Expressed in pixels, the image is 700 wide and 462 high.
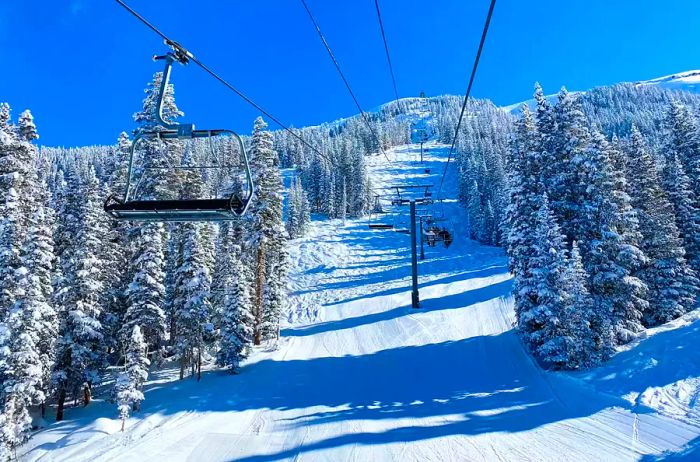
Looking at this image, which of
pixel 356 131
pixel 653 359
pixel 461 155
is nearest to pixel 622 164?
pixel 653 359

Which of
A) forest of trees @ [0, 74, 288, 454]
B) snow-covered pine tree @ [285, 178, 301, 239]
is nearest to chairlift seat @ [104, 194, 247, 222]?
forest of trees @ [0, 74, 288, 454]

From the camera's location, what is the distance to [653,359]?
1670 cm

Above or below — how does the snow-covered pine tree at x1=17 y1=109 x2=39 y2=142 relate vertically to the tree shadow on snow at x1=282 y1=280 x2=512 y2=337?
above

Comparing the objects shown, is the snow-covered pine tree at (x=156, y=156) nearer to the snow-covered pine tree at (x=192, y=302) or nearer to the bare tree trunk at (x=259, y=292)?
the snow-covered pine tree at (x=192, y=302)

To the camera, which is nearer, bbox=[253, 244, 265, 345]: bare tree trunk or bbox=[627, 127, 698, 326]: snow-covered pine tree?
bbox=[627, 127, 698, 326]: snow-covered pine tree

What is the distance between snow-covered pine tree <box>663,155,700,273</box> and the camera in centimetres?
2962

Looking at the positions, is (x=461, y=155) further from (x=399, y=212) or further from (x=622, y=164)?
(x=622, y=164)

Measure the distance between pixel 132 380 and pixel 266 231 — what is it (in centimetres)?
1331

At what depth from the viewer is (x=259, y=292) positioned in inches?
1150

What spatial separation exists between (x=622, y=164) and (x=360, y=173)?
7445 cm

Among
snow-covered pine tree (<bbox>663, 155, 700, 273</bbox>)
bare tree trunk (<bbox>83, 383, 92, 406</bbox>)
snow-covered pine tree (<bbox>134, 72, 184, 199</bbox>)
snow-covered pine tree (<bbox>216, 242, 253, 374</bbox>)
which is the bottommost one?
bare tree trunk (<bbox>83, 383, 92, 406</bbox>)

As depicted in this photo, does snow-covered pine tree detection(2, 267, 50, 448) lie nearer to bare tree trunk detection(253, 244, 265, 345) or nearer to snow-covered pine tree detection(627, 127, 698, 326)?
bare tree trunk detection(253, 244, 265, 345)

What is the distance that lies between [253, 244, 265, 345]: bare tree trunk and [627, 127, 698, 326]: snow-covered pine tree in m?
23.7

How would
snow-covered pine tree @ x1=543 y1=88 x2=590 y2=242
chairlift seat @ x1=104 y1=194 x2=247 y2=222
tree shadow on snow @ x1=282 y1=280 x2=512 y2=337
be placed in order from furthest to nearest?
tree shadow on snow @ x1=282 y1=280 x2=512 y2=337
snow-covered pine tree @ x1=543 y1=88 x2=590 y2=242
chairlift seat @ x1=104 y1=194 x2=247 y2=222
